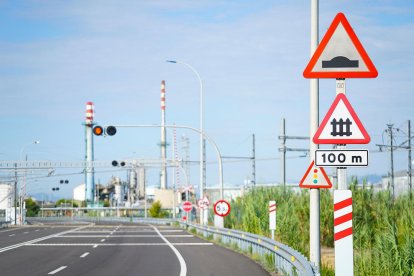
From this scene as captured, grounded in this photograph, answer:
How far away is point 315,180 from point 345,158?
5.40 m

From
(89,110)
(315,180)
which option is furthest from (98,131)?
(89,110)

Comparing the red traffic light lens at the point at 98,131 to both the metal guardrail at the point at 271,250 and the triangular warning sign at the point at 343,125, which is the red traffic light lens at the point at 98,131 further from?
the triangular warning sign at the point at 343,125

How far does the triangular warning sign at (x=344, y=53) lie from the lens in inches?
341

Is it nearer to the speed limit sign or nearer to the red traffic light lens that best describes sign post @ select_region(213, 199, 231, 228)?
the speed limit sign

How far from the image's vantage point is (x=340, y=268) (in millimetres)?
8625

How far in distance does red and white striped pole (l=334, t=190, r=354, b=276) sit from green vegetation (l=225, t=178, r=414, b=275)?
4.37 meters

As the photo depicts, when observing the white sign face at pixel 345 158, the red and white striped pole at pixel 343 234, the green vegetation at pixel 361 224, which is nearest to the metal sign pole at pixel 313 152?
the green vegetation at pixel 361 224

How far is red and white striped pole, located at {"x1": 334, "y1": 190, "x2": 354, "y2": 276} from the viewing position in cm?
865

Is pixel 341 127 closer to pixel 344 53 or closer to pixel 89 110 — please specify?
pixel 344 53

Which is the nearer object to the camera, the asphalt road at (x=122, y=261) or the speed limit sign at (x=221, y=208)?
the asphalt road at (x=122, y=261)

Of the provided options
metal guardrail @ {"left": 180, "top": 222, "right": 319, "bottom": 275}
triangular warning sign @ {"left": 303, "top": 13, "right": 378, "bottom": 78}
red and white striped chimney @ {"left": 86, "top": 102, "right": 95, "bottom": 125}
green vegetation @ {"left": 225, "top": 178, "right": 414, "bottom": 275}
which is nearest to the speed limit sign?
metal guardrail @ {"left": 180, "top": 222, "right": 319, "bottom": 275}

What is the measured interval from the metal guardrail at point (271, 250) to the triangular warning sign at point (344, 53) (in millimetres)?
4438

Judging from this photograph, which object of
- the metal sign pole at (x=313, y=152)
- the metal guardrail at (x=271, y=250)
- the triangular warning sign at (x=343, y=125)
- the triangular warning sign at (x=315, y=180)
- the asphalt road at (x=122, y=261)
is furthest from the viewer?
the asphalt road at (x=122, y=261)

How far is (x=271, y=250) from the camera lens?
19.8 meters
